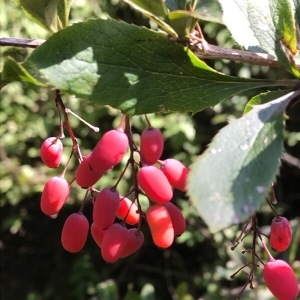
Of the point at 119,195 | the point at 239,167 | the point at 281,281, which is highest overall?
the point at 239,167

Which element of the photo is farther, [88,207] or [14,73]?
[88,207]

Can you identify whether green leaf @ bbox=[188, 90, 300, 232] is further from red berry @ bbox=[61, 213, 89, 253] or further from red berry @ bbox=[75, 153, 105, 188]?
red berry @ bbox=[61, 213, 89, 253]

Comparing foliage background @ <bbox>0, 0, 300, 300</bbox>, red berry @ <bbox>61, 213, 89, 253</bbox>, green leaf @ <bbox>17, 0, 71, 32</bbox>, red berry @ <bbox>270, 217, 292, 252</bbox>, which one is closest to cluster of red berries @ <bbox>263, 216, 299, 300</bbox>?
red berry @ <bbox>270, 217, 292, 252</bbox>

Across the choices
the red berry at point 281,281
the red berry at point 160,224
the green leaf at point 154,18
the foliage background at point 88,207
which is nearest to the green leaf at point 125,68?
the green leaf at point 154,18

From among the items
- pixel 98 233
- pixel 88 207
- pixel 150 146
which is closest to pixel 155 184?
pixel 150 146

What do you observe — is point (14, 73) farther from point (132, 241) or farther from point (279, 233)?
point (279, 233)

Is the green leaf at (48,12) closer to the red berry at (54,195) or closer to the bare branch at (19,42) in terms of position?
the bare branch at (19,42)

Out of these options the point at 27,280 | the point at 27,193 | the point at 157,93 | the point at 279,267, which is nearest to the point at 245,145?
the point at 157,93
